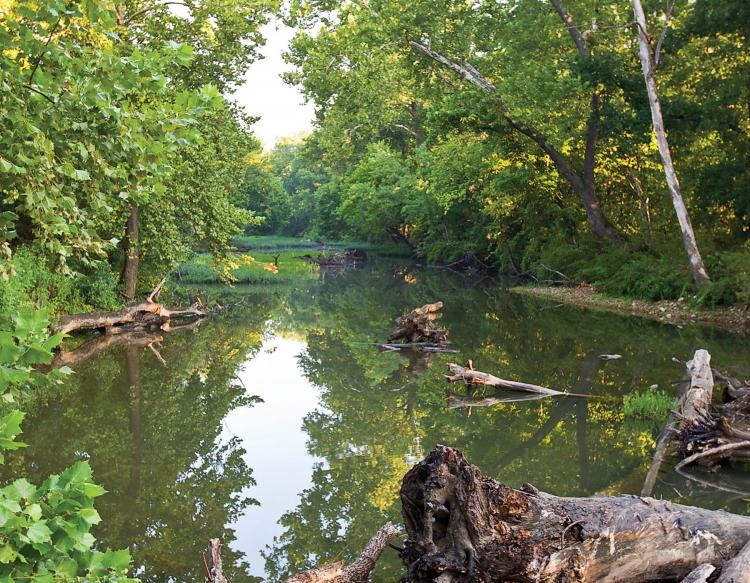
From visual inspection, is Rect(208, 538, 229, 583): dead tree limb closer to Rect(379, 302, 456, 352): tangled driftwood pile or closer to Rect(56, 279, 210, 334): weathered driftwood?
Rect(379, 302, 456, 352): tangled driftwood pile

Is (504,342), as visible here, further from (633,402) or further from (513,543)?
(513,543)

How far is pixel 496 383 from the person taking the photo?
12.4m

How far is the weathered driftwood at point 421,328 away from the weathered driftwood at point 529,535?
12.2 metres

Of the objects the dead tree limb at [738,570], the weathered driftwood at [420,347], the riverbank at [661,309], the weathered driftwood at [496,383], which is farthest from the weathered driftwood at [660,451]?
the riverbank at [661,309]

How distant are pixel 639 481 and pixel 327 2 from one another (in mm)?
26698

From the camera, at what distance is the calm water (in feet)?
23.0

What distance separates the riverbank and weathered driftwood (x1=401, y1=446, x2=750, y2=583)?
601 inches

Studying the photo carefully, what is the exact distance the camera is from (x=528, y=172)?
32688 mm

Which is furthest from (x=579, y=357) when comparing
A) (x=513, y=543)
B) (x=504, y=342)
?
(x=513, y=543)

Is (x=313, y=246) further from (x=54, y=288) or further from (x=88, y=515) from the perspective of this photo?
(x=88, y=515)

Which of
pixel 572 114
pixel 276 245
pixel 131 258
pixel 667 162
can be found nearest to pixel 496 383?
pixel 667 162

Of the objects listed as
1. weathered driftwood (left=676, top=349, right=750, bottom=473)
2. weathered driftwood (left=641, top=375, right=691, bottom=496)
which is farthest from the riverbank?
weathered driftwood (left=641, top=375, right=691, bottom=496)

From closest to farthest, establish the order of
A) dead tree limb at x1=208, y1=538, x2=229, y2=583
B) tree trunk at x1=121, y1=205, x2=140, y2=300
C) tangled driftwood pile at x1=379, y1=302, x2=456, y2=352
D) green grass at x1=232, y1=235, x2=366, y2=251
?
1. dead tree limb at x1=208, y1=538, x2=229, y2=583
2. tangled driftwood pile at x1=379, y1=302, x2=456, y2=352
3. tree trunk at x1=121, y1=205, x2=140, y2=300
4. green grass at x1=232, y1=235, x2=366, y2=251

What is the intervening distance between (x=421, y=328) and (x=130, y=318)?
886 cm
